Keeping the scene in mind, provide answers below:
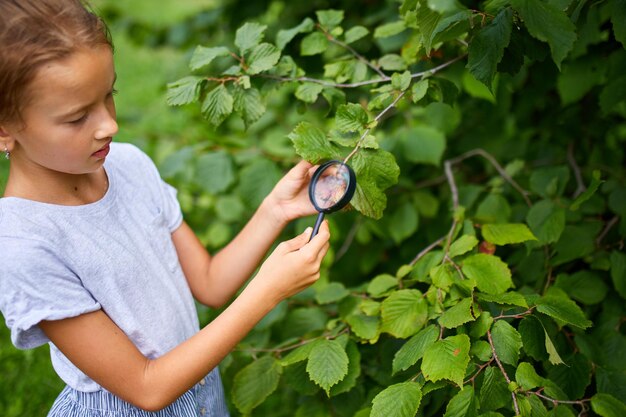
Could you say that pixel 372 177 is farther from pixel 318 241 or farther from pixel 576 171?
pixel 576 171

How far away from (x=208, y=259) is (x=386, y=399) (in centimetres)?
70

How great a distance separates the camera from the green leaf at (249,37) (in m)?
1.81

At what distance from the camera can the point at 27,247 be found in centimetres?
134

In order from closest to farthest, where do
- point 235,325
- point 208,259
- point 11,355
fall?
point 235,325, point 208,259, point 11,355

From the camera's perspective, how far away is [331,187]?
1.60m

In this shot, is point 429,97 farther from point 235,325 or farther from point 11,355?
point 11,355

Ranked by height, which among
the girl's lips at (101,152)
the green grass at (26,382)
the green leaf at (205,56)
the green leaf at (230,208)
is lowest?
the green grass at (26,382)

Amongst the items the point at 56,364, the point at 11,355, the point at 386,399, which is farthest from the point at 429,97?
the point at 11,355

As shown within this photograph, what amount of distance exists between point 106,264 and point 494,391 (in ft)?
3.06

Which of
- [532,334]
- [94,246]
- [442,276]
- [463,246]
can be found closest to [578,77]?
[463,246]

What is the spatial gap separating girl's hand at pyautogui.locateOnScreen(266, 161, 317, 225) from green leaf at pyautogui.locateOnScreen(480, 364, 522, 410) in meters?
0.61

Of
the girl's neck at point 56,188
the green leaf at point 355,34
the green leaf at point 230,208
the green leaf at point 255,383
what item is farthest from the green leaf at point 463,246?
the green leaf at point 230,208

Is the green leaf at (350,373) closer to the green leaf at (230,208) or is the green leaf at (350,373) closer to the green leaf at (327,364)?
the green leaf at (327,364)

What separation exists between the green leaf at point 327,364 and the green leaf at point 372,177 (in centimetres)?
38
